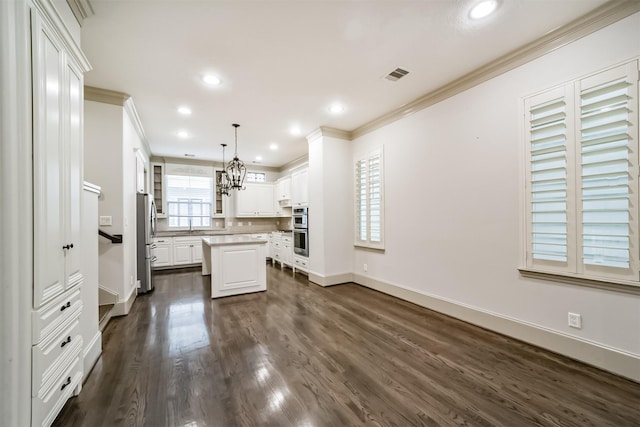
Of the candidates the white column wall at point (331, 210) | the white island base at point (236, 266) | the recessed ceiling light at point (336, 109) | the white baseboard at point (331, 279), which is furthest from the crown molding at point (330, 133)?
the white baseboard at point (331, 279)

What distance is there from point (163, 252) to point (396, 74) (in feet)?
20.0

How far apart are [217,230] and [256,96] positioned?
15.5 ft

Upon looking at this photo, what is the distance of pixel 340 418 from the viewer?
154 cm

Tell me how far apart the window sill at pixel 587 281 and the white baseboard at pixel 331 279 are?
9.08 ft

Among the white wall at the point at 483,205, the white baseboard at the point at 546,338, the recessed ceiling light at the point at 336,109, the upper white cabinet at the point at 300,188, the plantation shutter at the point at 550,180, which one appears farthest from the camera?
the upper white cabinet at the point at 300,188

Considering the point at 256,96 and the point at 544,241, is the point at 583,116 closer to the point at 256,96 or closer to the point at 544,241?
the point at 544,241

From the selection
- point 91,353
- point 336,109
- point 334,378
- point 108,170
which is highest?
point 336,109

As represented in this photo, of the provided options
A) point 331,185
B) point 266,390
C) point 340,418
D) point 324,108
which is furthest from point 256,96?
point 340,418

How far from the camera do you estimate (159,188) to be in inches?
258

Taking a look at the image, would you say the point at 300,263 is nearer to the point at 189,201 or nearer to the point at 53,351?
the point at 189,201

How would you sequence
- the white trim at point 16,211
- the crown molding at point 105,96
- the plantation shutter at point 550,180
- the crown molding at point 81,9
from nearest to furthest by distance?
1. the white trim at point 16,211
2. the crown molding at point 81,9
3. the plantation shutter at point 550,180
4. the crown molding at point 105,96

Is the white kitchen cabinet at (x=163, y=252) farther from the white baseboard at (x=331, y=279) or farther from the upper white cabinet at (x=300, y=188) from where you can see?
the white baseboard at (x=331, y=279)

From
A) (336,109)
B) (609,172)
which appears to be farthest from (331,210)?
(609,172)

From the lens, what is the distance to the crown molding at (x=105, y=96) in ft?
9.98
